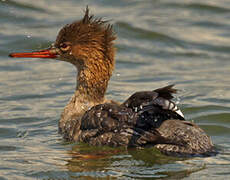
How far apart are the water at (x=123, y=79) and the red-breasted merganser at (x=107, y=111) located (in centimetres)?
18

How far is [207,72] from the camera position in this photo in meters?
12.0

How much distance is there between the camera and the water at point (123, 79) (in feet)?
24.0

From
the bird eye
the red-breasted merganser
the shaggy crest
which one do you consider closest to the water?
the red-breasted merganser

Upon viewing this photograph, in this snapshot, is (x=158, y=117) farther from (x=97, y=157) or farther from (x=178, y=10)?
(x=178, y=10)

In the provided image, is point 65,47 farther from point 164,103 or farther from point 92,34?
point 164,103

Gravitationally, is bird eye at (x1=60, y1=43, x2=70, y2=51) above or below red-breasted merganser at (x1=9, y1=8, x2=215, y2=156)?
above

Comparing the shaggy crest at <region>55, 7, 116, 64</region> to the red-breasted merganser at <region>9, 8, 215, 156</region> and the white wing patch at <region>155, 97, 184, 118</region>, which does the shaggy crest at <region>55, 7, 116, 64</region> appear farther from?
the white wing patch at <region>155, 97, 184, 118</region>

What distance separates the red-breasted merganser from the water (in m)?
0.18

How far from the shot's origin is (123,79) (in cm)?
1177

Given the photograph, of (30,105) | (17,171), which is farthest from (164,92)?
(30,105)

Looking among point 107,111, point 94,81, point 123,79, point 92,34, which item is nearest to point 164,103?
point 107,111

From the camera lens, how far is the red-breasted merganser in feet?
24.0

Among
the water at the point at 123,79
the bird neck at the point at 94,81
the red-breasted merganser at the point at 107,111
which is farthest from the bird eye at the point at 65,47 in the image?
the water at the point at 123,79

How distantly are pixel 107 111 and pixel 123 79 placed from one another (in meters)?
4.04
